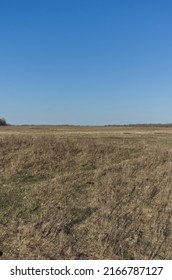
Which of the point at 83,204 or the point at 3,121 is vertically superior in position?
the point at 3,121

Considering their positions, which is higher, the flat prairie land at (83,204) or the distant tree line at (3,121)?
the distant tree line at (3,121)

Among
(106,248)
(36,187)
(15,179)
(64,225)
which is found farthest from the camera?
(15,179)

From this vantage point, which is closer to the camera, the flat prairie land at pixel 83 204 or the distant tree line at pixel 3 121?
the flat prairie land at pixel 83 204

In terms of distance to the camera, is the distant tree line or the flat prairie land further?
the distant tree line

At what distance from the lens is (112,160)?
64.2 feet

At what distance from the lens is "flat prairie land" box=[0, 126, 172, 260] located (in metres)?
8.12

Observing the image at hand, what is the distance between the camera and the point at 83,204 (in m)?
11.9

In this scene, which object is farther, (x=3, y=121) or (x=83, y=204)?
(x=3, y=121)

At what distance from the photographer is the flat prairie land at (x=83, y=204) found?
8125mm
